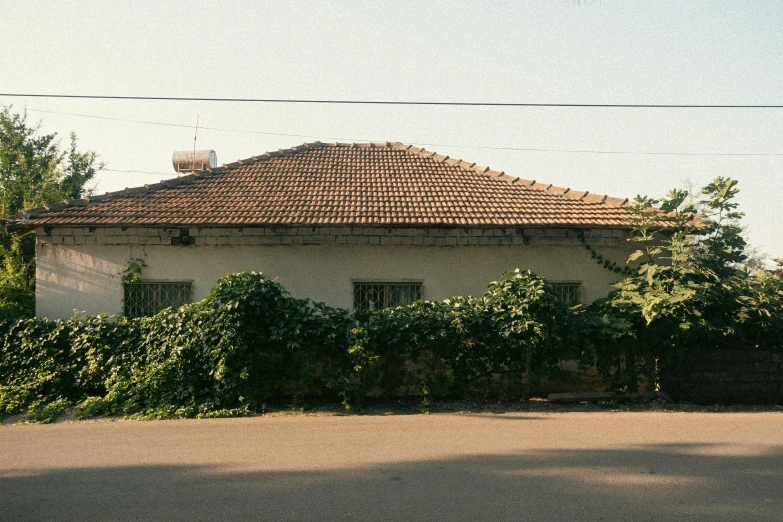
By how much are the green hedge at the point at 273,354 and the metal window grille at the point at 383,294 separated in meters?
2.16

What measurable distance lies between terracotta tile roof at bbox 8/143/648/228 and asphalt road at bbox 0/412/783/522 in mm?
4434

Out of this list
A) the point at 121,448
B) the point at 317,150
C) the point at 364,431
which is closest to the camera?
the point at 121,448

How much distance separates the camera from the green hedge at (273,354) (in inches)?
386

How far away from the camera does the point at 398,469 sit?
6.38 metres

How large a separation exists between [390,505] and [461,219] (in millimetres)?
7879

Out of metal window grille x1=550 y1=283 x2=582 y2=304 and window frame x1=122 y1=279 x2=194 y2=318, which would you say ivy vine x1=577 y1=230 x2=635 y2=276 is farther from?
window frame x1=122 y1=279 x2=194 y2=318

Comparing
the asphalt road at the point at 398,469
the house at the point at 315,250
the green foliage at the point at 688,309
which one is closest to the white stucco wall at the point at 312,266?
the house at the point at 315,250

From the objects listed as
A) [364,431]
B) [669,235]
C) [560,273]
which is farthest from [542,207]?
[364,431]

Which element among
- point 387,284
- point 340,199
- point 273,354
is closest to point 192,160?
point 340,199

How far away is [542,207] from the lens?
1331 cm

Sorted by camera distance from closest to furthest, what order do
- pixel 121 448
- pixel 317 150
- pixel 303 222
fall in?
pixel 121 448, pixel 303 222, pixel 317 150

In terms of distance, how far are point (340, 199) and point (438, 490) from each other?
28.6 feet

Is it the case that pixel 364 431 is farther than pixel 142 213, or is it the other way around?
pixel 142 213

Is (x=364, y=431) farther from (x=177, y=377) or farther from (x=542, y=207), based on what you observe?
(x=542, y=207)
